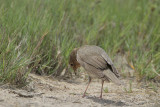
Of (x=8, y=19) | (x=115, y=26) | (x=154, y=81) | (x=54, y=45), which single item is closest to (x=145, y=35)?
(x=115, y=26)

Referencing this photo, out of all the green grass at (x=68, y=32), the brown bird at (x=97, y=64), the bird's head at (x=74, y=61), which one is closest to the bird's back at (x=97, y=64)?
the brown bird at (x=97, y=64)

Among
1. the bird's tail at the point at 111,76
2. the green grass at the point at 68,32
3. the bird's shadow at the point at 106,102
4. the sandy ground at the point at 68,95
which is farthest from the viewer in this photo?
the green grass at the point at 68,32

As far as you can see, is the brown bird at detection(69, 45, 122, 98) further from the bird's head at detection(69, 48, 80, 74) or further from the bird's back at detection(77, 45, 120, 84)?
the bird's head at detection(69, 48, 80, 74)

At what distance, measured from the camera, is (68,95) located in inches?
197

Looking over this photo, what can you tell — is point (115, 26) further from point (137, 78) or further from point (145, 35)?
point (137, 78)

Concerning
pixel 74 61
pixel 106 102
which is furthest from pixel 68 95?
pixel 74 61

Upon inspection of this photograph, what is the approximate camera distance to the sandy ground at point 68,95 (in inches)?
172

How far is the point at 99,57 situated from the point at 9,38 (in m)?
1.41

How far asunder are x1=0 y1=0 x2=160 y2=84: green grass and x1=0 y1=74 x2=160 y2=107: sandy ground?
262 millimetres

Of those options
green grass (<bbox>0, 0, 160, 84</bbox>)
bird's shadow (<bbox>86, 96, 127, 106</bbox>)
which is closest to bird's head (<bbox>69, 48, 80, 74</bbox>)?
green grass (<bbox>0, 0, 160, 84</bbox>)

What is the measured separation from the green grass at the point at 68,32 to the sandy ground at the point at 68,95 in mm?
262

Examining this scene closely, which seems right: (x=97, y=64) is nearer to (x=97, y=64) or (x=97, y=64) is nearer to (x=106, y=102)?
(x=97, y=64)

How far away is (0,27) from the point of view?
5031 mm

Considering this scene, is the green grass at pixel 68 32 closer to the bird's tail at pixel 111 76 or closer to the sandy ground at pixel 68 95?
the sandy ground at pixel 68 95
